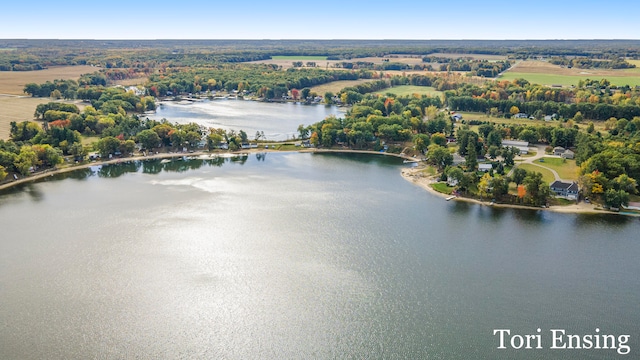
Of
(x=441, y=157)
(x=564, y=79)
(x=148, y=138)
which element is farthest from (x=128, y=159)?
(x=564, y=79)

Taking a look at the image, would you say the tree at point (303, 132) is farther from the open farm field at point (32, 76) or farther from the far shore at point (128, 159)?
the open farm field at point (32, 76)

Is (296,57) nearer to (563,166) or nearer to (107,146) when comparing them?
(107,146)

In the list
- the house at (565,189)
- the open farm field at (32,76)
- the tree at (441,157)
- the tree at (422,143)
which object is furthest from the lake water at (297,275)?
the open farm field at (32,76)

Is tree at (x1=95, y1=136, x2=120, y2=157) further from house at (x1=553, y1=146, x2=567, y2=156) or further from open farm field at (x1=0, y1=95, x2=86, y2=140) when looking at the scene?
house at (x1=553, y1=146, x2=567, y2=156)

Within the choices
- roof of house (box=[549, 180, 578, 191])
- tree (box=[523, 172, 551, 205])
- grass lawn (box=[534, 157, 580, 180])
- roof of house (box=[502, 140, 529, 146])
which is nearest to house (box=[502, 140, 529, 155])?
roof of house (box=[502, 140, 529, 146])

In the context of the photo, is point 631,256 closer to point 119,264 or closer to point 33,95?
point 119,264

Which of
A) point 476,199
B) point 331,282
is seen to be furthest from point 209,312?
point 476,199
